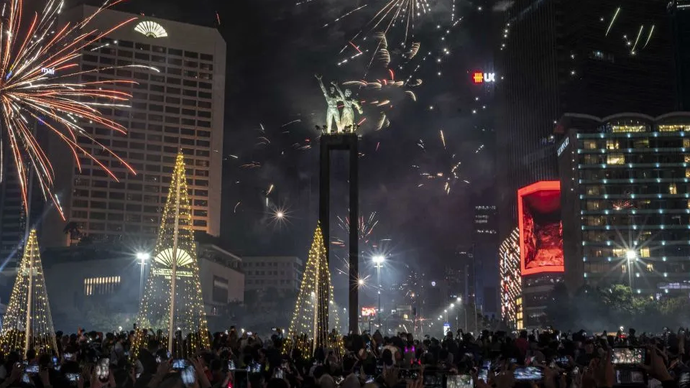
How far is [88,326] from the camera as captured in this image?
87500 millimetres

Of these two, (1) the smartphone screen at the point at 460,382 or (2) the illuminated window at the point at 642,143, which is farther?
(2) the illuminated window at the point at 642,143

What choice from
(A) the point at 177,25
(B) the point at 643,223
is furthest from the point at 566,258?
(A) the point at 177,25

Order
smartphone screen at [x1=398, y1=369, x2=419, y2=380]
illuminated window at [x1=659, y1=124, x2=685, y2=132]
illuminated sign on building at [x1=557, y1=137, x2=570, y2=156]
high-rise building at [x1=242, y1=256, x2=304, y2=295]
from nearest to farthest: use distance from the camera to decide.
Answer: smartphone screen at [x1=398, y1=369, x2=419, y2=380] → illuminated window at [x1=659, y1=124, x2=685, y2=132] → illuminated sign on building at [x1=557, y1=137, x2=570, y2=156] → high-rise building at [x1=242, y1=256, x2=304, y2=295]

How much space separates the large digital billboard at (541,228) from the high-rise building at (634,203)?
21.5 m

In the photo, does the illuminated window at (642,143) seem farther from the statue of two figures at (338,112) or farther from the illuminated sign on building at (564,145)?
the statue of two figures at (338,112)

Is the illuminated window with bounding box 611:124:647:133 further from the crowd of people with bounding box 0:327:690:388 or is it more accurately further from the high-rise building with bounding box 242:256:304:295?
the crowd of people with bounding box 0:327:690:388

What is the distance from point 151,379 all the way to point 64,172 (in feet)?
429

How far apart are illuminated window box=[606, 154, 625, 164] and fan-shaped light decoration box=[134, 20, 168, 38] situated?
260ft

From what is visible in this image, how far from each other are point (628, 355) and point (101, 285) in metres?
102

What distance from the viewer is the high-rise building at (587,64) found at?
148m

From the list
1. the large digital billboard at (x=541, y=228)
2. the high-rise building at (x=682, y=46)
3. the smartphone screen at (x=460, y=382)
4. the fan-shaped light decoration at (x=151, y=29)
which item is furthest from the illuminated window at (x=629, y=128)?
Result: the smartphone screen at (x=460, y=382)

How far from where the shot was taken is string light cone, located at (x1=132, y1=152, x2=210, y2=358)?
1093 inches

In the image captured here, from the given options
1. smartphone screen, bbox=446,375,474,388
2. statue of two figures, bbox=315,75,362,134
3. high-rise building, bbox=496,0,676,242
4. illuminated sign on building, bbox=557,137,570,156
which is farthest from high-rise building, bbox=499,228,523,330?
smartphone screen, bbox=446,375,474,388

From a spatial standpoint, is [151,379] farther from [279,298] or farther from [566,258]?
[279,298]
